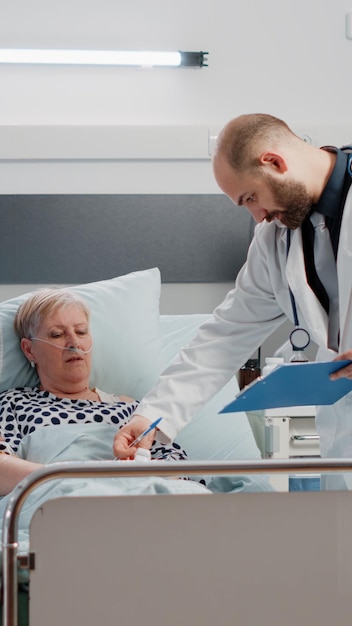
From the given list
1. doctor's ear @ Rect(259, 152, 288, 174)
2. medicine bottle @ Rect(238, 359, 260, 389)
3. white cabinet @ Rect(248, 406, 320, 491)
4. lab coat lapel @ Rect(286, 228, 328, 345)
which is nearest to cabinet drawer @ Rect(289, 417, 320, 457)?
white cabinet @ Rect(248, 406, 320, 491)

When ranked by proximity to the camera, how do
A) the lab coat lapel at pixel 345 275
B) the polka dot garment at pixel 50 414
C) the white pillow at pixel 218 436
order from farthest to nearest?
the white pillow at pixel 218 436 → the polka dot garment at pixel 50 414 → the lab coat lapel at pixel 345 275

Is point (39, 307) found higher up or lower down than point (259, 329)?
higher up

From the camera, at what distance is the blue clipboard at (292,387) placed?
157cm

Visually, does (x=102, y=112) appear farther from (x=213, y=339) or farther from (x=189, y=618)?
(x=189, y=618)

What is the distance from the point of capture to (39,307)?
2.69m

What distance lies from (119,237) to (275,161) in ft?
4.63

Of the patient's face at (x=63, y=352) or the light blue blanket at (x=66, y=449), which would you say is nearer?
the light blue blanket at (x=66, y=449)

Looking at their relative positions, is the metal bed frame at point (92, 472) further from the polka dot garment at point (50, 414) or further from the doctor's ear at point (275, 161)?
the polka dot garment at point (50, 414)

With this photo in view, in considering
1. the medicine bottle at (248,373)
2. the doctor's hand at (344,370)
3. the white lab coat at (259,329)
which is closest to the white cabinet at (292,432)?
the medicine bottle at (248,373)

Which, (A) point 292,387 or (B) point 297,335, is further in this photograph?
(B) point 297,335

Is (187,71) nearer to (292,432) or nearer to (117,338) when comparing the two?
(117,338)

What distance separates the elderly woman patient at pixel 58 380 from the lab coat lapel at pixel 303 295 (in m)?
0.59

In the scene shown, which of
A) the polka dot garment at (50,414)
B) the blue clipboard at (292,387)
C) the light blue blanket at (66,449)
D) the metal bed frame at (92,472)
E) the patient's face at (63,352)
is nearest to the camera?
the metal bed frame at (92,472)

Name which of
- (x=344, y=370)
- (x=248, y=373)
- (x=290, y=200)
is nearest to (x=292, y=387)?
(x=344, y=370)
